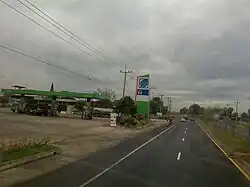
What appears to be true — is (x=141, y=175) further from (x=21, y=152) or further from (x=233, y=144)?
(x=233, y=144)

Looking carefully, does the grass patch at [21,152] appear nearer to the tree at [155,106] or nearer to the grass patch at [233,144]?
the grass patch at [233,144]

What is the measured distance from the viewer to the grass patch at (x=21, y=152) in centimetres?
1573

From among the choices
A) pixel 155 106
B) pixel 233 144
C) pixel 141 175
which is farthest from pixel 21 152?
pixel 155 106

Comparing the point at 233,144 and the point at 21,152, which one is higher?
the point at 233,144

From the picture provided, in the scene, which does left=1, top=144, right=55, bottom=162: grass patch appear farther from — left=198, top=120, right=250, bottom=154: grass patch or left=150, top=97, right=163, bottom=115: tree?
left=150, top=97, right=163, bottom=115: tree

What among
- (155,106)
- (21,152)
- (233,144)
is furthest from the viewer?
(155,106)

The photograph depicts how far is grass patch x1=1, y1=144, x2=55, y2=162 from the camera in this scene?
1573 centimetres

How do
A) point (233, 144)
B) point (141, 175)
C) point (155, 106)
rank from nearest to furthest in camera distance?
1. point (141, 175)
2. point (233, 144)
3. point (155, 106)

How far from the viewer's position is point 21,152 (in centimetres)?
1734

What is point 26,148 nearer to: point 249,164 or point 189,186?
point 189,186

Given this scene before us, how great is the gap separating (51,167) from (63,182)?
3847mm

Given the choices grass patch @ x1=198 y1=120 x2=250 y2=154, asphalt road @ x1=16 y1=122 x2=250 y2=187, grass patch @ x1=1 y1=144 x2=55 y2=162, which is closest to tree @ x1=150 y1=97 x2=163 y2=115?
grass patch @ x1=198 y1=120 x2=250 y2=154

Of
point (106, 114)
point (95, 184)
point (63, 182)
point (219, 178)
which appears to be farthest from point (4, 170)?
point (106, 114)

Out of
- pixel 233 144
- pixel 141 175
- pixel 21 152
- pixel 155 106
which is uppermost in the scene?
pixel 155 106
